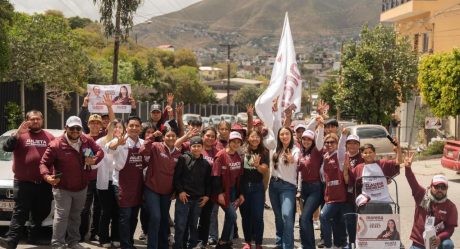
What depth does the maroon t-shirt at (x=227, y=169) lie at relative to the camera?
9.46 metres

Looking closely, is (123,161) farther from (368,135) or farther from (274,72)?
(368,135)

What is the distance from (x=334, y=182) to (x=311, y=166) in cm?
41

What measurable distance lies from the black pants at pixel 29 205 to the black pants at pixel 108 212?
28.3 inches

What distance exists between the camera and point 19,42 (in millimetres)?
28094

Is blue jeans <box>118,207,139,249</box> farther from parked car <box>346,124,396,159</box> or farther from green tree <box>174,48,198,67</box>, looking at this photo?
green tree <box>174,48,198,67</box>

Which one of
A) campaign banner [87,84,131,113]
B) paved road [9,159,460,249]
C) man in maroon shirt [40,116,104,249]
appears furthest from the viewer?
campaign banner [87,84,131,113]

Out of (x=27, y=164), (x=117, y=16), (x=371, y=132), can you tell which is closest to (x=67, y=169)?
(x=27, y=164)

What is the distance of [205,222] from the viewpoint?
9.72 metres

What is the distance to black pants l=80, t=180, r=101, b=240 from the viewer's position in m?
10.1

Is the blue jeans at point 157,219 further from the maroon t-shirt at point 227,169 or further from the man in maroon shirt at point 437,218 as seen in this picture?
the man in maroon shirt at point 437,218

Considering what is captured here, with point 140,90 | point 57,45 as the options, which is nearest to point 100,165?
point 57,45

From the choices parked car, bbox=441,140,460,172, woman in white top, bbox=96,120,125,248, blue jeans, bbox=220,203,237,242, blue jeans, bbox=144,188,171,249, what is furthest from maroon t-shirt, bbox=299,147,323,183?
parked car, bbox=441,140,460,172

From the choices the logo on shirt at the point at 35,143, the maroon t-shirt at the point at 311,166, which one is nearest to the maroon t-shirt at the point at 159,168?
the logo on shirt at the point at 35,143

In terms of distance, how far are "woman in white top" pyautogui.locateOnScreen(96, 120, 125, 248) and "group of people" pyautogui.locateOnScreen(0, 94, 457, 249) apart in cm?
1
